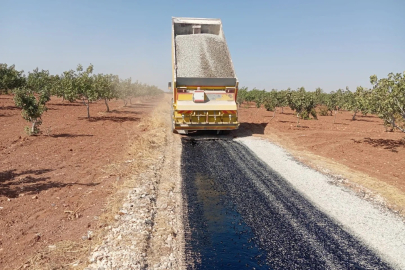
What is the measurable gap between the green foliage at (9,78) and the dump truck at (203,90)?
24.4 m

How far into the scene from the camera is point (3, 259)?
5191mm

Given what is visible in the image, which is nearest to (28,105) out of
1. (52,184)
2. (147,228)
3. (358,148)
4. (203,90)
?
(52,184)

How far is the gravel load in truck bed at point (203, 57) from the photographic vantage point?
15.7 m

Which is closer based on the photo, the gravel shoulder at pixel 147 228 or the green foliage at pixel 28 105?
the gravel shoulder at pixel 147 228

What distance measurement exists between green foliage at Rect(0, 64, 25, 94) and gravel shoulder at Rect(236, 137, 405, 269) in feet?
104

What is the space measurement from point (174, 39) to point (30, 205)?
13.2 meters

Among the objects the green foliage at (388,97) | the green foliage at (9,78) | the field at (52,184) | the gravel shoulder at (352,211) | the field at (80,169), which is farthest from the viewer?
the green foliage at (9,78)

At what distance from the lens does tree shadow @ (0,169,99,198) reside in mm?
8133

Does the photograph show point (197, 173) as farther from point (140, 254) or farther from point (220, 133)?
point (220, 133)

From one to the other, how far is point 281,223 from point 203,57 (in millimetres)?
11902

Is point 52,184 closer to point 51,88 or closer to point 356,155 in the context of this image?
point 356,155

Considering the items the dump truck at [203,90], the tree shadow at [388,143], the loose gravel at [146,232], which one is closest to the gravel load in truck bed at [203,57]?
the dump truck at [203,90]

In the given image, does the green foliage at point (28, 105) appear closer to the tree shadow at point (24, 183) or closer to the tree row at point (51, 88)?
the tree row at point (51, 88)

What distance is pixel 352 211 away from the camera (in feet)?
25.6
